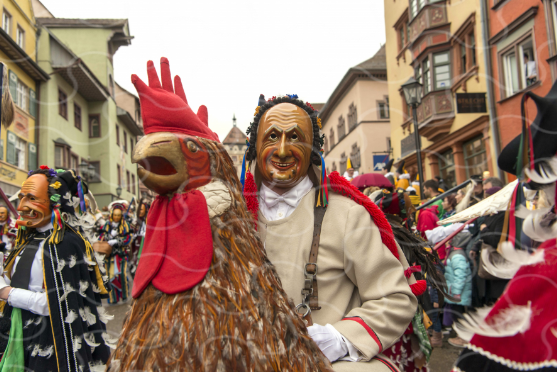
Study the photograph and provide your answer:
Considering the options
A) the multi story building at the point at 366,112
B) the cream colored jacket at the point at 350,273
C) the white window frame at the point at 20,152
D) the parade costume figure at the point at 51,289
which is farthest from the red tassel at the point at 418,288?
the multi story building at the point at 366,112

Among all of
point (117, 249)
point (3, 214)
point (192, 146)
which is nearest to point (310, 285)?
point (192, 146)

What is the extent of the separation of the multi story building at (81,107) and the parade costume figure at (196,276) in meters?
14.7

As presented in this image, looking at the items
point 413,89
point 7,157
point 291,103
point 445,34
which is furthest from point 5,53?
point 291,103

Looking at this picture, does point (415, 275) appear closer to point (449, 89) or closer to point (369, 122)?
point (449, 89)

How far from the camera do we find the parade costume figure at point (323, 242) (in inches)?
62.1

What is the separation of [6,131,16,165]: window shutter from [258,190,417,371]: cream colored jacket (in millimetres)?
15557

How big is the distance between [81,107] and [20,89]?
440cm

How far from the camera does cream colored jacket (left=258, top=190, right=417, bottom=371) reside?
5.22 ft

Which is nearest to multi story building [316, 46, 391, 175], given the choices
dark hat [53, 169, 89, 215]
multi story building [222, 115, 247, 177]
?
dark hat [53, 169, 89, 215]

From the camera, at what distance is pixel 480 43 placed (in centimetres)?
1204

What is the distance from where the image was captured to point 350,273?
175 centimetres

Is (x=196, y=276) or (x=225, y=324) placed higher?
(x=196, y=276)

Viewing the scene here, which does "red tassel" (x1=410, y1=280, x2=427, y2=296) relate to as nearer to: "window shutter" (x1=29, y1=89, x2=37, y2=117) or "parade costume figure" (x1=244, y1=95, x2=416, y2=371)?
"parade costume figure" (x1=244, y1=95, x2=416, y2=371)

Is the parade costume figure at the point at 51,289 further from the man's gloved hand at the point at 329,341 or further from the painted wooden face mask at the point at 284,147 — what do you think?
the man's gloved hand at the point at 329,341
